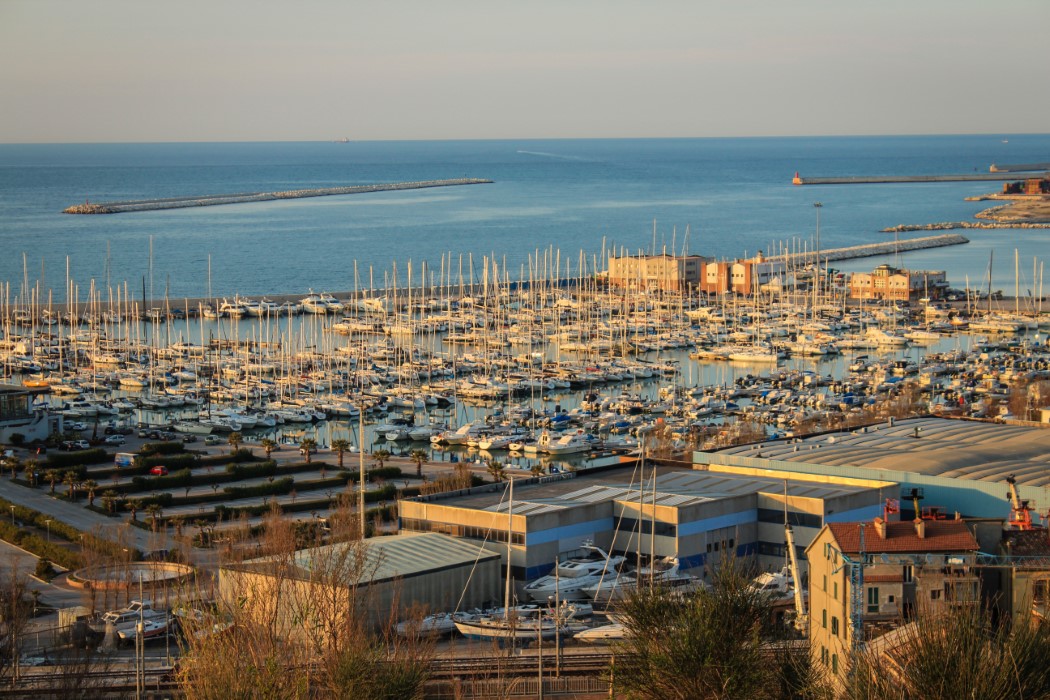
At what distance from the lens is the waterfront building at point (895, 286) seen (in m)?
55.1

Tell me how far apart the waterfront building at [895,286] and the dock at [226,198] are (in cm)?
6284

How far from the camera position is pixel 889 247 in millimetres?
77375

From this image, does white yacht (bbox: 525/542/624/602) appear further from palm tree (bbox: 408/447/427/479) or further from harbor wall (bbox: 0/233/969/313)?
harbor wall (bbox: 0/233/969/313)

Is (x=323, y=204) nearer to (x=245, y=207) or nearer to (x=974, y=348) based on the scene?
(x=245, y=207)

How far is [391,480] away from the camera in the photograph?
27.1 meters

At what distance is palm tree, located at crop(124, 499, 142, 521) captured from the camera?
918 inches

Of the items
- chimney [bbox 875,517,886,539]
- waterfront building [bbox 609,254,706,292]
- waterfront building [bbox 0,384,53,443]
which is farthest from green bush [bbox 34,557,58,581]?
waterfront building [bbox 609,254,706,292]

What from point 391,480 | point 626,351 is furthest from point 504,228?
point 391,480

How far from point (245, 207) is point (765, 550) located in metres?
97.7

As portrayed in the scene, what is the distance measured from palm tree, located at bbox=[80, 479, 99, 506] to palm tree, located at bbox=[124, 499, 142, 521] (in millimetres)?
902

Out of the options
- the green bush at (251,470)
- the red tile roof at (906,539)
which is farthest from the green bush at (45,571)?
the red tile roof at (906,539)

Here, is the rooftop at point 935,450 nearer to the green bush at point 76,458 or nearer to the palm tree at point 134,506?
the palm tree at point 134,506

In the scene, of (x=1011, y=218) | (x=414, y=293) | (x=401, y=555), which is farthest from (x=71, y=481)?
(x=1011, y=218)

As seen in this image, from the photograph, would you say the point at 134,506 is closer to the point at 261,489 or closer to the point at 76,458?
the point at 261,489
